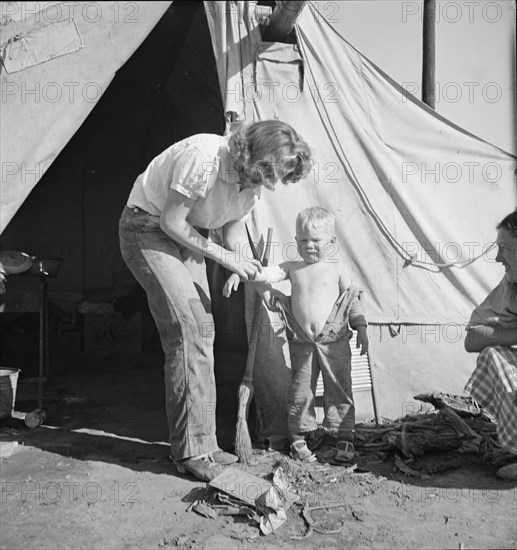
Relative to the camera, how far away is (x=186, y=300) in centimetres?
261

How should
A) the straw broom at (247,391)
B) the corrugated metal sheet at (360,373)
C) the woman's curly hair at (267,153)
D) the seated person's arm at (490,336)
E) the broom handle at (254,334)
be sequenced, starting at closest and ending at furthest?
the woman's curly hair at (267,153)
the seated person's arm at (490,336)
the straw broom at (247,391)
the broom handle at (254,334)
the corrugated metal sheet at (360,373)

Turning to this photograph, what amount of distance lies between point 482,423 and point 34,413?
2555mm

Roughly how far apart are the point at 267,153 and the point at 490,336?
4.10ft

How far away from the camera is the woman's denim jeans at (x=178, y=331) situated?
2588mm

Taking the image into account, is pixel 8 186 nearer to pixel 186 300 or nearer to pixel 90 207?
pixel 186 300

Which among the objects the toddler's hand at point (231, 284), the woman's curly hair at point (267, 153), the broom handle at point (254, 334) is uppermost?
the woman's curly hair at point (267, 153)

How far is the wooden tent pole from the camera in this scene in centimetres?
704

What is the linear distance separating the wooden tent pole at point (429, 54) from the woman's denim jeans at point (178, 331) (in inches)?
215

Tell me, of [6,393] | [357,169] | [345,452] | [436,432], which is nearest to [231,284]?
[345,452]

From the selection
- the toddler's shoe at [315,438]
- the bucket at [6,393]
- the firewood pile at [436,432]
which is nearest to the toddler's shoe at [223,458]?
the toddler's shoe at [315,438]

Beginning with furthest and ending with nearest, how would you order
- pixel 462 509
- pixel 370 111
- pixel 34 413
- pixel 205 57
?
pixel 205 57 < pixel 370 111 < pixel 34 413 < pixel 462 509

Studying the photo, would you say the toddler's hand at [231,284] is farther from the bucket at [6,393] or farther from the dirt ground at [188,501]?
the bucket at [6,393]

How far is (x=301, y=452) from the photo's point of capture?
2787 mm

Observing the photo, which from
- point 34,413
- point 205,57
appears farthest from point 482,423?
point 205,57
